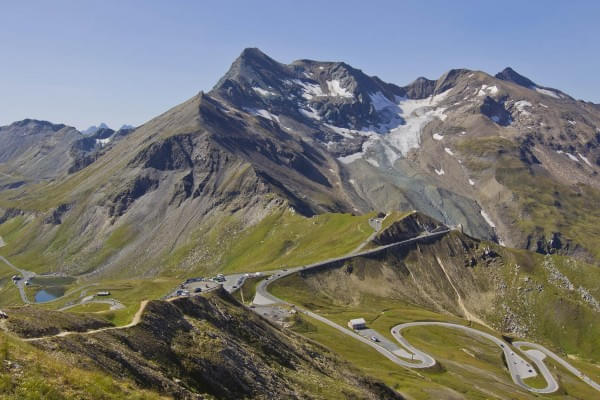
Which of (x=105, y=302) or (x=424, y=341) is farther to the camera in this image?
(x=105, y=302)

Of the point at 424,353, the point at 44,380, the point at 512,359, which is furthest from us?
the point at 512,359

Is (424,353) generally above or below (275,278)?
below

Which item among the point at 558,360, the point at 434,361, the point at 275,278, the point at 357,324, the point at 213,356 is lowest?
the point at 558,360

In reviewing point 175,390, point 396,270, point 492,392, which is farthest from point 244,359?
point 396,270

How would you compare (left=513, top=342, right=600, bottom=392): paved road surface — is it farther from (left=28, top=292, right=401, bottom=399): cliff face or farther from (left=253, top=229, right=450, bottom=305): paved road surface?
(left=28, top=292, right=401, bottom=399): cliff face

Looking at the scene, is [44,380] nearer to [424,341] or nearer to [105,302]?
[424,341]

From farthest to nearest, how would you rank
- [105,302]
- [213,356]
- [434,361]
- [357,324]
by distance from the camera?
1. [105,302]
2. [357,324]
3. [434,361]
4. [213,356]

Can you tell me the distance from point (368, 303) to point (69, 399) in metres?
160

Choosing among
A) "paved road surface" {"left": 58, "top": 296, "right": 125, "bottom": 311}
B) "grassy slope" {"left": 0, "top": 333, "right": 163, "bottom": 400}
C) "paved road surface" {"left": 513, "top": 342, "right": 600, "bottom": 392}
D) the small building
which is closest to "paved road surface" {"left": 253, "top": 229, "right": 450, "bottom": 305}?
the small building

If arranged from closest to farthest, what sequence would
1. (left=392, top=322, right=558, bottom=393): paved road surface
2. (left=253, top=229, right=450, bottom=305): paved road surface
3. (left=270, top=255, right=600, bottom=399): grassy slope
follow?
(left=270, top=255, right=600, bottom=399): grassy slope, (left=392, top=322, right=558, bottom=393): paved road surface, (left=253, top=229, right=450, bottom=305): paved road surface

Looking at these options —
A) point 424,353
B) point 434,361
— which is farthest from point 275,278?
point 434,361

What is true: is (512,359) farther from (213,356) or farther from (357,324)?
(213,356)

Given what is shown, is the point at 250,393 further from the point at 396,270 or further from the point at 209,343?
the point at 396,270

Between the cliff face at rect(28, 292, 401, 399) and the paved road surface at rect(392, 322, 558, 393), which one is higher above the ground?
the cliff face at rect(28, 292, 401, 399)
